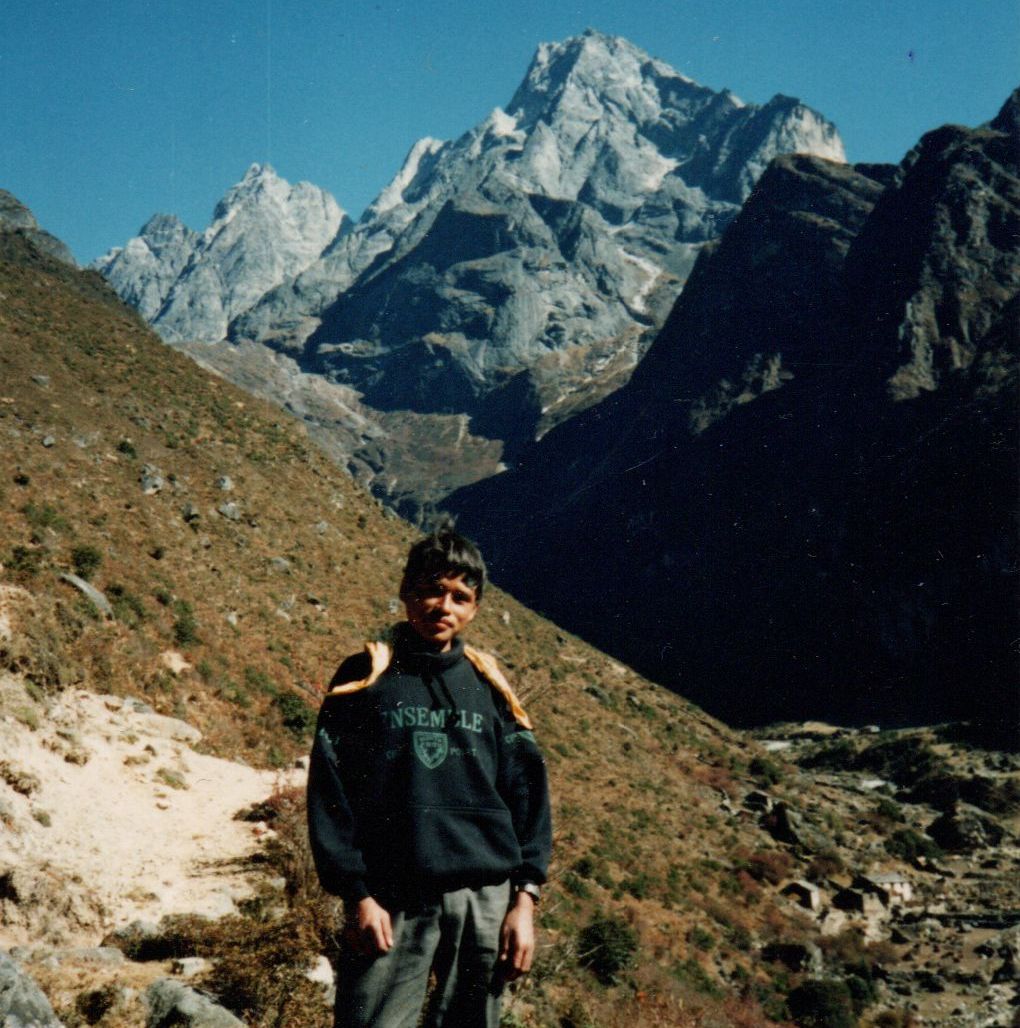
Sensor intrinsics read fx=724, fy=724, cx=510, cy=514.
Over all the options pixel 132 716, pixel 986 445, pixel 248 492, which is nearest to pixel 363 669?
pixel 132 716

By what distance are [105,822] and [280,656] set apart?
A: 50.5ft

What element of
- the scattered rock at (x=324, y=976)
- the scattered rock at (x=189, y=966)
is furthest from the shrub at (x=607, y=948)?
the scattered rock at (x=189, y=966)

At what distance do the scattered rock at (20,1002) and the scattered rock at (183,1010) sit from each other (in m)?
0.98

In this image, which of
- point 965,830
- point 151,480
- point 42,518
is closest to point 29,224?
point 151,480

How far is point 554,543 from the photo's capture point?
156 meters

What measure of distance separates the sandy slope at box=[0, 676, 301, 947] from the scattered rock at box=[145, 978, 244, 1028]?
2.10 meters

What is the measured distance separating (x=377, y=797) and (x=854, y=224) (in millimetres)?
178723

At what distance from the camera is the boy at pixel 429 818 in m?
3.27

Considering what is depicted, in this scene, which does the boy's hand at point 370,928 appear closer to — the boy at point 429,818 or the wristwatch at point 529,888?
the boy at point 429,818

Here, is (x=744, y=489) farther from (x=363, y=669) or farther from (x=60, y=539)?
(x=363, y=669)

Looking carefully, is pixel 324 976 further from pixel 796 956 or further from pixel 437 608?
pixel 796 956

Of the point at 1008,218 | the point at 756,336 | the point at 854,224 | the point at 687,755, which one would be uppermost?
the point at 854,224

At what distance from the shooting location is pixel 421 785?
11.4ft

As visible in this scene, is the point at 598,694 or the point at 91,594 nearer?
the point at 91,594
